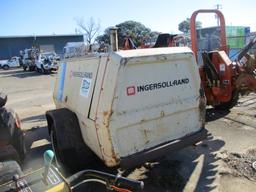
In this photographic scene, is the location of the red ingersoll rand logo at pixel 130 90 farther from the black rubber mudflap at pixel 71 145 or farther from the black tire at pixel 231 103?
the black tire at pixel 231 103

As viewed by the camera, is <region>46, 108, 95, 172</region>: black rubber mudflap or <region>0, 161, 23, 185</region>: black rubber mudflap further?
<region>46, 108, 95, 172</region>: black rubber mudflap

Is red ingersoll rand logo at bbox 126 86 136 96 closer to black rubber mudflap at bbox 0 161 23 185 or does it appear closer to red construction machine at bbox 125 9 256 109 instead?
black rubber mudflap at bbox 0 161 23 185

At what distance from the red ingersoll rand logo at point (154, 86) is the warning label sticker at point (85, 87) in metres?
0.63

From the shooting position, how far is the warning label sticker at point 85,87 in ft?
12.3

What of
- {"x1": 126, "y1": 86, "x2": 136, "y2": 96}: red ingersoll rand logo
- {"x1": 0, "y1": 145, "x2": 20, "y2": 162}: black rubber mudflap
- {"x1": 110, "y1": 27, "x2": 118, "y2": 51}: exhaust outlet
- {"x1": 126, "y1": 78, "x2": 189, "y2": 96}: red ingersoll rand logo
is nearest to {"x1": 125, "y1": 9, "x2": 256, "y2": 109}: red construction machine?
{"x1": 126, "y1": 78, "x2": 189, "y2": 96}: red ingersoll rand logo

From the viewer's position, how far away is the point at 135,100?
3.49 metres

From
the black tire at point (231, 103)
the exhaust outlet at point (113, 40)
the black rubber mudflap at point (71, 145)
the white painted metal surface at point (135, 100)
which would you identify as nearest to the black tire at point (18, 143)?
Answer: the black rubber mudflap at point (71, 145)

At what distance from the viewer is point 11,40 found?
165 feet

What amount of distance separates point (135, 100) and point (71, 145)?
1.21 m

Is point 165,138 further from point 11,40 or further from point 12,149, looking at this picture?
Answer: point 11,40

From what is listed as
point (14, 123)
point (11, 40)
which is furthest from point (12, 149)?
point (11, 40)

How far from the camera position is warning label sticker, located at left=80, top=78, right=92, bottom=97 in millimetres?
3759

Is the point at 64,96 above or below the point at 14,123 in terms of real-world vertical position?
above

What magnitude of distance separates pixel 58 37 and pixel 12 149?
51400 mm
